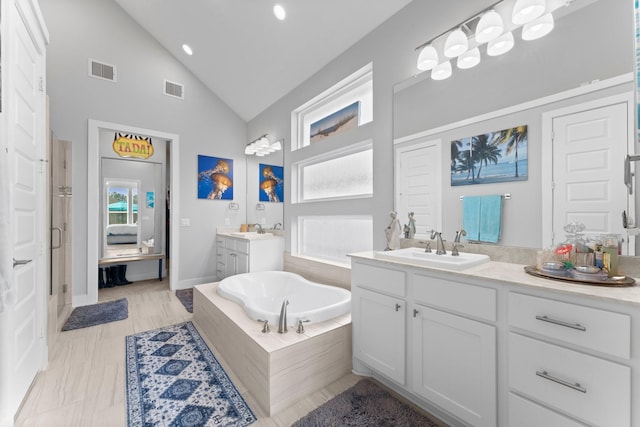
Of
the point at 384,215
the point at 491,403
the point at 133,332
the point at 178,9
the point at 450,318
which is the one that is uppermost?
the point at 178,9

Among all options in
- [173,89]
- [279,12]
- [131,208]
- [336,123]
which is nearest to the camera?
[279,12]

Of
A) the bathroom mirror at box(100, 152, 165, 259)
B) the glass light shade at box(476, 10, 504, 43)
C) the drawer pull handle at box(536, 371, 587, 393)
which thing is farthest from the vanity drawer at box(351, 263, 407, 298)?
the bathroom mirror at box(100, 152, 165, 259)

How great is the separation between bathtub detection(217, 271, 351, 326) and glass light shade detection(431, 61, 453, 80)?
1.81 metres

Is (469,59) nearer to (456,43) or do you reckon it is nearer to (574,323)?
(456,43)

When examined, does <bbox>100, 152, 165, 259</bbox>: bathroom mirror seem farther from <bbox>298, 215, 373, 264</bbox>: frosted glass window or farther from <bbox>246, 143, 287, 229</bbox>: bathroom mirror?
<bbox>298, 215, 373, 264</bbox>: frosted glass window

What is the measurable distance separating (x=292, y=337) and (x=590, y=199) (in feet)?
5.85

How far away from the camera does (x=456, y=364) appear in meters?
1.34

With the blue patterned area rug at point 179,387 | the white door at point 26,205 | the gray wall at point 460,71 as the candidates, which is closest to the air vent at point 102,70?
the white door at point 26,205

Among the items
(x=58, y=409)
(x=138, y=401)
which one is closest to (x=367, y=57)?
(x=138, y=401)

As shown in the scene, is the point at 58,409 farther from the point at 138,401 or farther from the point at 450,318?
the point at 450,318

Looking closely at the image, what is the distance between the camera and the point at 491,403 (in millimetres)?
1218

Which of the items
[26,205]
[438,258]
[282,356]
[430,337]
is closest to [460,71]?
[438,258]

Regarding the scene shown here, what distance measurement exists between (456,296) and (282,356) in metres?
1.03

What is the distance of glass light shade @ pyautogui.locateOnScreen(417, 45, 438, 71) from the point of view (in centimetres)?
194
